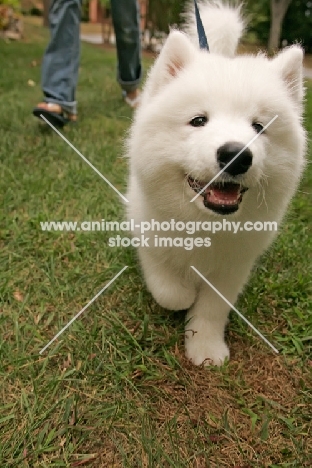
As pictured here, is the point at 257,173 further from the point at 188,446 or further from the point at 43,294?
the point at 43,294

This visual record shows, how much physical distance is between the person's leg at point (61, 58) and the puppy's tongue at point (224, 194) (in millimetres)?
2745

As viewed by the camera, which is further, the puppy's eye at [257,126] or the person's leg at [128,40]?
the person's leg at [128,40]

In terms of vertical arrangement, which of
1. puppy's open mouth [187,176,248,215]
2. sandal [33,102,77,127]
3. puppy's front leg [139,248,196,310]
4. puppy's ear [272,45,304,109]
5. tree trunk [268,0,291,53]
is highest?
puppy's ear [272,45,304,109]

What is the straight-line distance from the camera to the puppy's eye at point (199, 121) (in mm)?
1479

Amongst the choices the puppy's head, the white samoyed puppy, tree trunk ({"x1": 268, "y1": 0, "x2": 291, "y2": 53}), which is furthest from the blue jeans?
tree trunk ({"x1": 268, "y1": 0, "x2": 291, "y2": 53})

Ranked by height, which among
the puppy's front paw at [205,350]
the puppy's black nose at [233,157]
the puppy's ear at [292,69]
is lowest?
the puppy's front paw at [205,350]

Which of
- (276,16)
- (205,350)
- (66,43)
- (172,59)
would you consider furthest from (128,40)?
(276,16)

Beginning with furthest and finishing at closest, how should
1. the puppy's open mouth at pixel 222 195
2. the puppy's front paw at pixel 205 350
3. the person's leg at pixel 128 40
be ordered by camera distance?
the person's leg at pixel 128 40 → the puppy's front paw at pixel 205 350 → the puppy's open mouth at pixel 222 195

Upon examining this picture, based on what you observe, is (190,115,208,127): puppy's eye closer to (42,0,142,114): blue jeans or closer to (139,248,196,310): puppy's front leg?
(139,248,196,310): puppy's front leg

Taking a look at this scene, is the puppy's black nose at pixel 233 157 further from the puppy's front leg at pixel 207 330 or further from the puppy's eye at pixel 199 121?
the puppy's front leg at pixel 207 330

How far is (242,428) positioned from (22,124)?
3.44m

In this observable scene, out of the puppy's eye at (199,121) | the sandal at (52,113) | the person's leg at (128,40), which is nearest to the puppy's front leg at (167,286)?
the puppy's eye at (199,121)

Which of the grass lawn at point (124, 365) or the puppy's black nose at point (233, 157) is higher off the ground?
the puppy's black nose at point (233, 157)

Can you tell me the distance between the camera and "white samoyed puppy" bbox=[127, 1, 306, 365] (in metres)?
1.42
